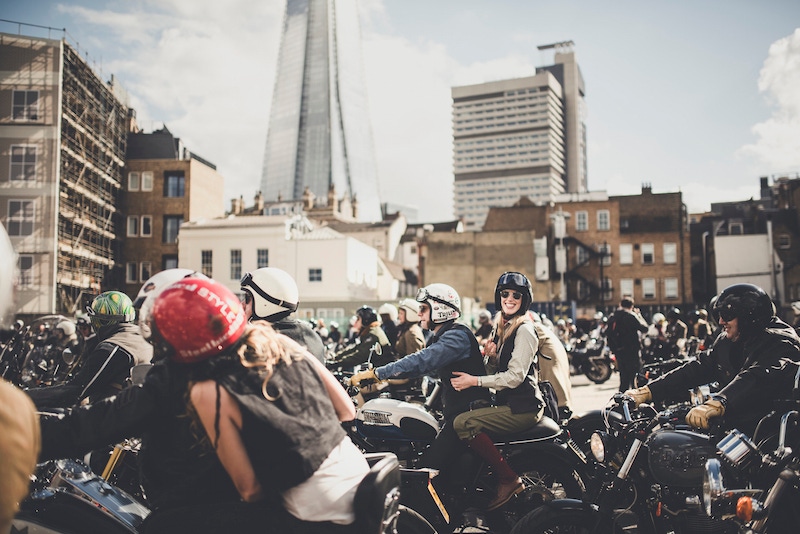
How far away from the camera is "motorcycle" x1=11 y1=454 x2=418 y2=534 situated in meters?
2.54

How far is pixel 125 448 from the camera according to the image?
4.63 meters

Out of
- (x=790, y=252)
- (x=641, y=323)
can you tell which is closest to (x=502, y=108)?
(x=790, y=252)

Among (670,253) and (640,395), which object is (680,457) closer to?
(640,395)

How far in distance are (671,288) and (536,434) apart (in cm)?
5947

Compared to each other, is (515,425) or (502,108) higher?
(502,108)

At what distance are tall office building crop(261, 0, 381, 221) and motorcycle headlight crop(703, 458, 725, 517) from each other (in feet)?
425

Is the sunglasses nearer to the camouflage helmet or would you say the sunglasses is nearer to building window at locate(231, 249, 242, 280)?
the camouflage helmet

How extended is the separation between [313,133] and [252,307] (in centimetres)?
13568

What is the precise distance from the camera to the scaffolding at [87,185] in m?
40.2

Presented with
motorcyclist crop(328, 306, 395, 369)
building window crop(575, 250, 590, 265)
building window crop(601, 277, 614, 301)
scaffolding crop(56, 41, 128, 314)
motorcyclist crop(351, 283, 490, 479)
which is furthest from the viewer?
building window crop(575, 250, 590, 265)

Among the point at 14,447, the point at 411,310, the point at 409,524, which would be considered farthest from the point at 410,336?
the point at 14,447

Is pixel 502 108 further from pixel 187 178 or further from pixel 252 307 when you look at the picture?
pixel 252 307

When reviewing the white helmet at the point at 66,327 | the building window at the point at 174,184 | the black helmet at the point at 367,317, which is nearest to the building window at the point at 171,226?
the building window at the point at 174,184

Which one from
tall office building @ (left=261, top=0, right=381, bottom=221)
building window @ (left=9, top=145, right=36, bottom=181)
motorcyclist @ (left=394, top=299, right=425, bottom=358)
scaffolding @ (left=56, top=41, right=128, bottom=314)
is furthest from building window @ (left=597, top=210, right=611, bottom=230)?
tall office building @ (left=261, top=0, right=381, bottom=221)
